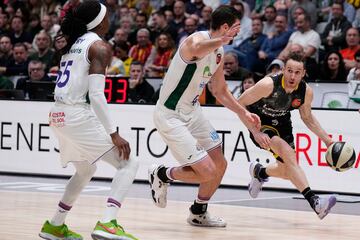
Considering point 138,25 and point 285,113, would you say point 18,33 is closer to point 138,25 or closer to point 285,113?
point 138,25

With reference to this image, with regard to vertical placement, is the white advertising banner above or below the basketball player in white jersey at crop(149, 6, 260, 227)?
below

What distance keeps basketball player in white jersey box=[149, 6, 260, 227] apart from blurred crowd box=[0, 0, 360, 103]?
428 cm

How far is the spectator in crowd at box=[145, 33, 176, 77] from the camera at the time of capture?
14.8 m

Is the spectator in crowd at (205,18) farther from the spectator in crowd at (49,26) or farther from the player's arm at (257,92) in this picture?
the player's arm at (257,92)

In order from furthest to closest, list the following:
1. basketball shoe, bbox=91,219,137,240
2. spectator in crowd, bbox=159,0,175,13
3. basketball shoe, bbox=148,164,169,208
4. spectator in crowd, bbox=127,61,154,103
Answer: spectator in crowd, bbox=159,0,175,13 → spectator in crowd, bbox=127,61,154,103 → basketball shoe, bbox=148,164,169,208 → basketball shoe, bbox=91,219,137,240

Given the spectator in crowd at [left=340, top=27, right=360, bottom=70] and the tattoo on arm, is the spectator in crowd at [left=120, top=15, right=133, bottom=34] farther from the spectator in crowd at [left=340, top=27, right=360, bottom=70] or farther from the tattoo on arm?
the tattoo on arm

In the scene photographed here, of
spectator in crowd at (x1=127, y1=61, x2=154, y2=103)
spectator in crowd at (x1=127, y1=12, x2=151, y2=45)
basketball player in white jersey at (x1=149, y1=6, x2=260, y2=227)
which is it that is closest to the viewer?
basketball player in white jersey at (x1=149, y1=6, x2=260, y2=227)

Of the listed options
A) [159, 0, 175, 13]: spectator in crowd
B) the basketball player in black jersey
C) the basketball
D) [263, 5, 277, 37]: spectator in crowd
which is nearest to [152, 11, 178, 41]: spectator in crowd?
[159, 0, 175, 13]: spectator in crowd

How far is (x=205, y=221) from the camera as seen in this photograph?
27.0 ft

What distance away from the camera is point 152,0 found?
17766mm

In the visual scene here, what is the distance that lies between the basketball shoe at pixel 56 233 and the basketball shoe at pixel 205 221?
166cm

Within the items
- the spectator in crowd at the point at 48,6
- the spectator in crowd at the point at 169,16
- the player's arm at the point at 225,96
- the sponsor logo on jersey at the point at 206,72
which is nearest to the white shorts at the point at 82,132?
the sponsor logo on jersey at the point at 206,72

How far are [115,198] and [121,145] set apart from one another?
1.40 feet

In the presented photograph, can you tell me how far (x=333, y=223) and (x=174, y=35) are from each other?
26.5 ft
